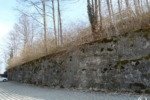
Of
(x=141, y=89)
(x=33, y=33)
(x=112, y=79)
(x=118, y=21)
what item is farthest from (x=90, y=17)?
(x=33, y=33)

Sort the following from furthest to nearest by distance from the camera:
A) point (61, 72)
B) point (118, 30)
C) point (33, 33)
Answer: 1. point (33, 33)
2. point (61, 72)
3. point (118, 30)

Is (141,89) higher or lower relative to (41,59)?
lower

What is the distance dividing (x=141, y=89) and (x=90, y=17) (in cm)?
906

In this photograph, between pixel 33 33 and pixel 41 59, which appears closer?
pixel 41 59

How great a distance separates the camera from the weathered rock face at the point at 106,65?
13992mm

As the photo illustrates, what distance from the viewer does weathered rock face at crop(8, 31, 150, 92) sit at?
14.0 m

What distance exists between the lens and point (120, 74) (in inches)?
583

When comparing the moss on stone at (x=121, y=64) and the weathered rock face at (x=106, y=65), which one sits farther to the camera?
the moss on stone at (x=121, y=64)

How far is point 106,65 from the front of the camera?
15.8 metres

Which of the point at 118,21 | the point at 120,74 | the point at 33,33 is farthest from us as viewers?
the point at 33,33

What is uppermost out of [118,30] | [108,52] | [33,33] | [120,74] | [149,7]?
[33,33]

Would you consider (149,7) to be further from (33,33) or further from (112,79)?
(33,33)

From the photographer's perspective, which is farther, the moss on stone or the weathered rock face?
the moss on stone

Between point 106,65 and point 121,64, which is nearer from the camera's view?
point 121,64
